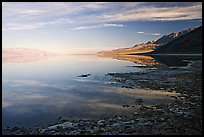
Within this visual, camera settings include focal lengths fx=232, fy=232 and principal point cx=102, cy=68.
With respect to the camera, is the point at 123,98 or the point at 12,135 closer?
the point at 12,135

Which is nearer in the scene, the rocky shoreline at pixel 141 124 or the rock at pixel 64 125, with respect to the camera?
the rocky shoreline at pixel 141 124

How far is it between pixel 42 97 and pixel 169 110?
13790 mm

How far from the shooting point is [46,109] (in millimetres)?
19922

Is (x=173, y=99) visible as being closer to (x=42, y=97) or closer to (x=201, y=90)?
(x=201, y=90)

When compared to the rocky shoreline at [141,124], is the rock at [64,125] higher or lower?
higher

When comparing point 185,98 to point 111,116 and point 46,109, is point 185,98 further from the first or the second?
point 46,109

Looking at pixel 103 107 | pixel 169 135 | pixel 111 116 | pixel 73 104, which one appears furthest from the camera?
pixel 73 104

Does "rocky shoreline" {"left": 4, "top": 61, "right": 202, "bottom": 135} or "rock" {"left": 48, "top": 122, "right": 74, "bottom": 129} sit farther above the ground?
"rock" {"left": 48, "top": 122, "right": 74, "bottom": 129}

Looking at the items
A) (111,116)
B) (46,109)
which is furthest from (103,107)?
(46,109)

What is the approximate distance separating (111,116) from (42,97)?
10795mm

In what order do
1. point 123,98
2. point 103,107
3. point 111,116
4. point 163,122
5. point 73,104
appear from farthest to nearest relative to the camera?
point 123,98, point 73,104, point 103,107, point 111,116, point 163,122

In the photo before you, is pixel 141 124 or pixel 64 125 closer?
pixel 141 124

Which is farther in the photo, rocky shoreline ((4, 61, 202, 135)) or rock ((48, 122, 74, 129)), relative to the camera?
rock ((48, 122, 74, 129))

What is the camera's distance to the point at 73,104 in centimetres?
2162
